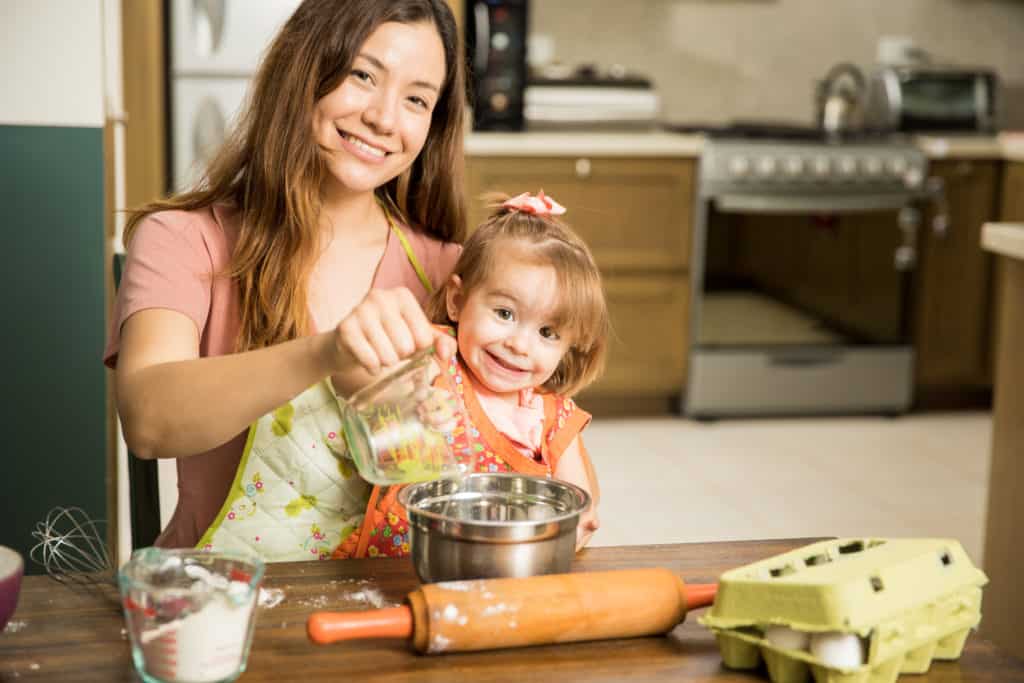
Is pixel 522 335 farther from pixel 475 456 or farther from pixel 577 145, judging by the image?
pixel 577 145

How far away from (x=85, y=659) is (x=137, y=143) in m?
3.18

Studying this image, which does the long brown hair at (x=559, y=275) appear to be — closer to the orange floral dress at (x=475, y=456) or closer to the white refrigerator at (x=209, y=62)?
the orange floral dress at (x=475, y=456)

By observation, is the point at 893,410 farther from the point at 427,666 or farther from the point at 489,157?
the point at 427,666

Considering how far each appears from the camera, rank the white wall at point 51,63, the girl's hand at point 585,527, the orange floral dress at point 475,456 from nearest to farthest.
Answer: the girl's hand at point 585,527 < the orange floral dress at point 475,456 < the white wall at point 51,63

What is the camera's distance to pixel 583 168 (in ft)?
13.5

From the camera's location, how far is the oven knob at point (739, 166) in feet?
13.6

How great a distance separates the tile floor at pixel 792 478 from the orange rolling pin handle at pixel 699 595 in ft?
6.61

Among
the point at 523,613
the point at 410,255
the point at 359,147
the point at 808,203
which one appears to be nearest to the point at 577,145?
the point at 808,203

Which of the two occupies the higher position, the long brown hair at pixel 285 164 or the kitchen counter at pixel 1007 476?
the long brown hair at pixel 285 164

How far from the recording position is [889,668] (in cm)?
98

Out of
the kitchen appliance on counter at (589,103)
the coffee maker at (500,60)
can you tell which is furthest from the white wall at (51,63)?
the kitchen appliance on counter at (589,103)

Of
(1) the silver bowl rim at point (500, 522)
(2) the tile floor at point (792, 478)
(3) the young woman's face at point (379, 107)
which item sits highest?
(3) the young woman's face at point (379, 107)

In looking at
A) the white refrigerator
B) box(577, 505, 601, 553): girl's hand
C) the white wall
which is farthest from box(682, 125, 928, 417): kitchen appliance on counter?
box(577, 505, 601, 553): girl's hand

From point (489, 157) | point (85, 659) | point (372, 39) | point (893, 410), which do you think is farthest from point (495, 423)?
point (893, 410)
